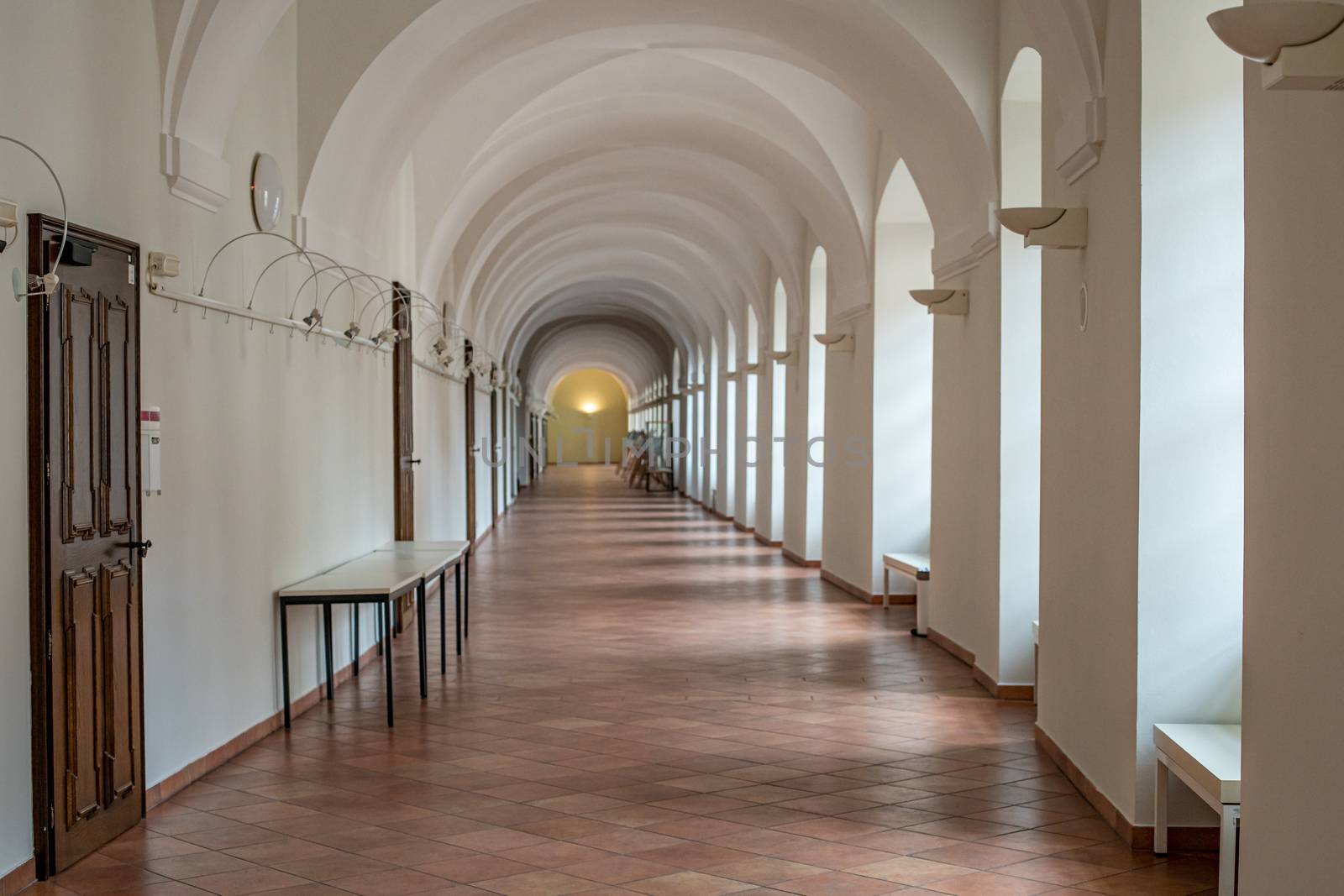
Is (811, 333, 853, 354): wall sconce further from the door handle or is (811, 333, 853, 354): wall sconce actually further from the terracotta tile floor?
the door handle

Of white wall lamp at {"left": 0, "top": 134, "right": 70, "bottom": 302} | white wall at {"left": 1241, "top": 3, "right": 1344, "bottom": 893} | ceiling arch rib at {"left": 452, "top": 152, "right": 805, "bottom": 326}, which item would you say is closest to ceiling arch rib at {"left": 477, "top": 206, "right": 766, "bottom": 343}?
ceiling arch rib at {"left": 452, "top": 152, "right": 805, "bottom": 326}

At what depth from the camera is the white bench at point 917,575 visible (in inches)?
391

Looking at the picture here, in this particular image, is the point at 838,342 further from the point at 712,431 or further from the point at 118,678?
the point at 712,431

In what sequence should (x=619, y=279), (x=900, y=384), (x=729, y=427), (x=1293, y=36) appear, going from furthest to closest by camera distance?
1. (x=619, y=279)
2. (x=729, y=427)
3. (x=900, y=384)
4. (x=1293, y=36)

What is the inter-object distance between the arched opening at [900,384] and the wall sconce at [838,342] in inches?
39.3

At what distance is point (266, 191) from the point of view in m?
6.84

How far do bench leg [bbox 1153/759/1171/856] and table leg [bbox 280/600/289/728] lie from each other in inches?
170

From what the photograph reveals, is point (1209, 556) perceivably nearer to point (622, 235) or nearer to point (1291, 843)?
point (1291, 843)

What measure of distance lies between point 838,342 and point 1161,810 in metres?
8.24

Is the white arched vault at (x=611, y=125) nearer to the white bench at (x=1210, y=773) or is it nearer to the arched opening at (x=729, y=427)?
the white bench at (x=1210, y=773)

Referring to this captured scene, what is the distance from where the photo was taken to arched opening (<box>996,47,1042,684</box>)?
25.1ft

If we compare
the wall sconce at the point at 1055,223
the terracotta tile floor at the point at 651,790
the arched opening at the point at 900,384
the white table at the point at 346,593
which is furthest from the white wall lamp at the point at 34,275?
the arched opening at the point at 900,384

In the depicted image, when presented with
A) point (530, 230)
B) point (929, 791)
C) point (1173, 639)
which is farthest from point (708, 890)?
point (530, 230)

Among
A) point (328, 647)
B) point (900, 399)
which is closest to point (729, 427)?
point (900, 399)
